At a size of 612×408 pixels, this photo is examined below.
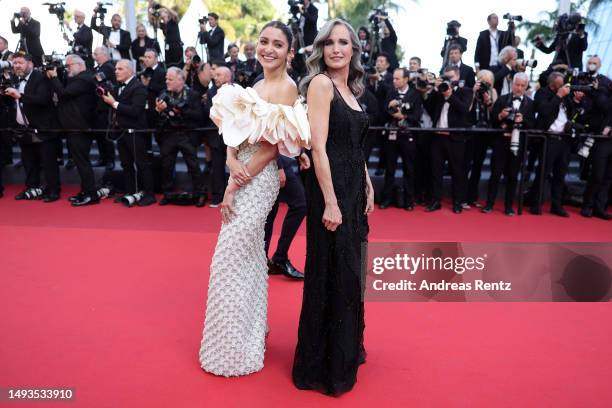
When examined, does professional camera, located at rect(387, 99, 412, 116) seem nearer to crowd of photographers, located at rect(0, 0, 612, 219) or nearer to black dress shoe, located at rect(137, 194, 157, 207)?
crowd of photographers, located at rect(0, 0, 612, 219)

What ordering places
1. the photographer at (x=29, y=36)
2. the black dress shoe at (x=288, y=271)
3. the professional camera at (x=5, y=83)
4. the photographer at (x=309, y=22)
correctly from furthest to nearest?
the photographer at (x=29, y=36) → the photographer at (x=309, y=22) → the professional camera at (x=5, y=83) → the black dress shoe at (x=288, y=271)

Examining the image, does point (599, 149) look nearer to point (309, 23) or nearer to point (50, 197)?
point (309, 23)

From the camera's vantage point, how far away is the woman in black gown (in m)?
2.58

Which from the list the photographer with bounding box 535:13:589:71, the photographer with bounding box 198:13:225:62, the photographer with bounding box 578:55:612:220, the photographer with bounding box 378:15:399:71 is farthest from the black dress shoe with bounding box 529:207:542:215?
the photographer with bounding box 198:13:225:62

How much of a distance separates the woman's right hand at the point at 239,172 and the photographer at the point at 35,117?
5.06 m

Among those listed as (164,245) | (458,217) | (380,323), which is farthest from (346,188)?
(458,217)

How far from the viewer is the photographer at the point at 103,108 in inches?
277

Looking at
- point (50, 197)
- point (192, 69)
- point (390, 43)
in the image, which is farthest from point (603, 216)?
point (50, 197)

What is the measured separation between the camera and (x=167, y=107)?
6746 millimetres

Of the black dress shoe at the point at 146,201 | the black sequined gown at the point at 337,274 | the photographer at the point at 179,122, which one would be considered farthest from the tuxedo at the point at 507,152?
the black sequined gown at the point at 337,274

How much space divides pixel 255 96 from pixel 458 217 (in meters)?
4.40

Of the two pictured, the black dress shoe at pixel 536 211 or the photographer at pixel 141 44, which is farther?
the photographer at pixel 141 44

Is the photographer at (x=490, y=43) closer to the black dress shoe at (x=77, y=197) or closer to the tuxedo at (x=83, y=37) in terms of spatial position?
the black dress shoe at (x=77, y=197)

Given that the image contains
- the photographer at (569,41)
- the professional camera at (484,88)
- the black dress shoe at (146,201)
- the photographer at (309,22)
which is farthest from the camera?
the photographer at (309,22)
